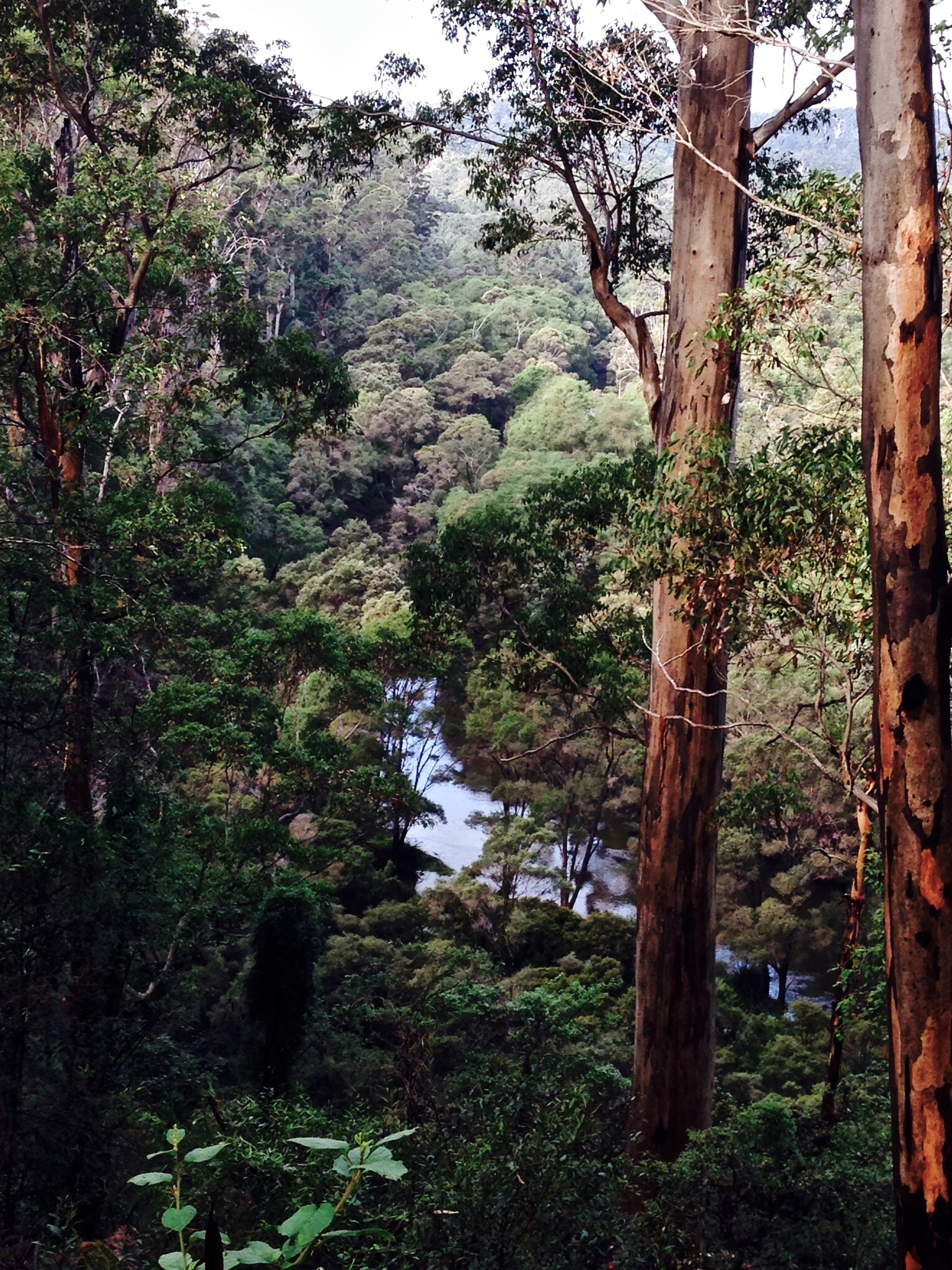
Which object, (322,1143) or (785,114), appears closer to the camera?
(322,1143)

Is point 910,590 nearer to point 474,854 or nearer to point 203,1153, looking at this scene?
point 203,1153

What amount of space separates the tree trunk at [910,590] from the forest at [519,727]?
1cm

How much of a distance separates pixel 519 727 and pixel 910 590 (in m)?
13.4

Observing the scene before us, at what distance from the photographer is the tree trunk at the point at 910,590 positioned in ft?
8.31

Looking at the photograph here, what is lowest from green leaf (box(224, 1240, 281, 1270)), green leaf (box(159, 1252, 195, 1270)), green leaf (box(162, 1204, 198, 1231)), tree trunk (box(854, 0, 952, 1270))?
green leaf (box(159, 1252, 195, 1270))

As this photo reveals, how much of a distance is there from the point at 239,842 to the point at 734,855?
6541 mm

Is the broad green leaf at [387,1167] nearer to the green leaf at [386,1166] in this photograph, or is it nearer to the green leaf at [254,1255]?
the green leaf at [386,1166]

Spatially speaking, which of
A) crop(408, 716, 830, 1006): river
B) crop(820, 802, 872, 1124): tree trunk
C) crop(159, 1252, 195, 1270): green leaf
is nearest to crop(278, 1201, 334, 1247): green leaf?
crop(159, 1252, 195, 1270): green leaf

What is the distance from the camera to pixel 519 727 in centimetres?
1599

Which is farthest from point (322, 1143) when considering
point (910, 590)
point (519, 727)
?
point (519, 727)

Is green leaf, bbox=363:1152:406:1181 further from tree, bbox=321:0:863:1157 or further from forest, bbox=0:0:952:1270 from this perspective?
tree, bbox=321:0:863:1157

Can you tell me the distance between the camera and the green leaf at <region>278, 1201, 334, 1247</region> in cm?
95

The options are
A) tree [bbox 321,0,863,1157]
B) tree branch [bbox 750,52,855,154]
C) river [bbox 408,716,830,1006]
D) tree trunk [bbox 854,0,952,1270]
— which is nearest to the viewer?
tree trunk [bbox 854,0,952,1270]

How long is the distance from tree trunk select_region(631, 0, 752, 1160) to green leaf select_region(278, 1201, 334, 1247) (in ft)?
13.1
